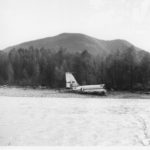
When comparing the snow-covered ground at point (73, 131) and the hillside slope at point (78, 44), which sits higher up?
the hillside slope at point (78, 44)

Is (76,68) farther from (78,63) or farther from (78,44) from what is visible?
(78,44)

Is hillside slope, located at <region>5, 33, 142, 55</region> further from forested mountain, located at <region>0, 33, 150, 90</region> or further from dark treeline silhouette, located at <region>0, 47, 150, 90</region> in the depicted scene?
dark treeline silhouette, located at <region>0, 47, 150, 90</region>

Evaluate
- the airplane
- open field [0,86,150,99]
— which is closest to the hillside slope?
the airplane

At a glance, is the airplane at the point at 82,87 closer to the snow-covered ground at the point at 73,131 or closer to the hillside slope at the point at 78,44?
A: the hillside slope at the point at 78,44

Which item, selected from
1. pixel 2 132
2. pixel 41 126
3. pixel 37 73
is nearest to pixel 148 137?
pixel 41 126

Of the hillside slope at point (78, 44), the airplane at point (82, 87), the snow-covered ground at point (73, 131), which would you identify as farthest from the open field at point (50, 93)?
the snow-covered ground at point (73, 131)

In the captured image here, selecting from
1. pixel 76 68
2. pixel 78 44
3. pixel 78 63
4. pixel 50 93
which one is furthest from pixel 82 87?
pixel 78 44

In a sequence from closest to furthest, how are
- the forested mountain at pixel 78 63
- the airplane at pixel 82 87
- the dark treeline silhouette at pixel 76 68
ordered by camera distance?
the forested mountain at pixel 78 63 → the dark treeline silhouette at pixel 76 68 → the airplane at pixel 82 87
